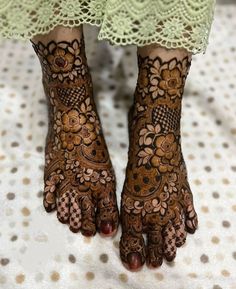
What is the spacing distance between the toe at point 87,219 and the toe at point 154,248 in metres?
0.10

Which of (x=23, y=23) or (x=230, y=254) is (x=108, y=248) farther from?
(x=23, y=23)

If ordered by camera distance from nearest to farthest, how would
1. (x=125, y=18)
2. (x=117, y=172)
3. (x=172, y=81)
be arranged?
(x=125, y=18) → (x=172, y=81) → (x=117, y=172)

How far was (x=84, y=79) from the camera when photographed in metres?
0.86

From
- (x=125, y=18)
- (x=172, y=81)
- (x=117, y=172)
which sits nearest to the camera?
(x=125, y=18)

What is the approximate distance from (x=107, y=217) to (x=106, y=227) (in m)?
0.02

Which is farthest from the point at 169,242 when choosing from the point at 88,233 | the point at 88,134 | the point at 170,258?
the point at 88,134

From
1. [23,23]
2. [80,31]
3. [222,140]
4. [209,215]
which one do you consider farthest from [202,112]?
[23,23]

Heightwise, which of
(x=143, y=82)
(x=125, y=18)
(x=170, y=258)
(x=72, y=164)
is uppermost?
(x=125, y=18)

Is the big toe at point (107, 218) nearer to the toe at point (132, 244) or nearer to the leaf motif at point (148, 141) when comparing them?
the toe at point (132, 244)

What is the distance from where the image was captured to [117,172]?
0.95 metres

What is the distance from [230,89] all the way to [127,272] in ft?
1.77

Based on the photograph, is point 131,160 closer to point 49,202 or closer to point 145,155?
point 145,155

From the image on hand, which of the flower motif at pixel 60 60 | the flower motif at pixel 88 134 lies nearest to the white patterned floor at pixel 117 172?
the flower motif at pixel 88 134

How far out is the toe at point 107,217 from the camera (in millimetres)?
830
